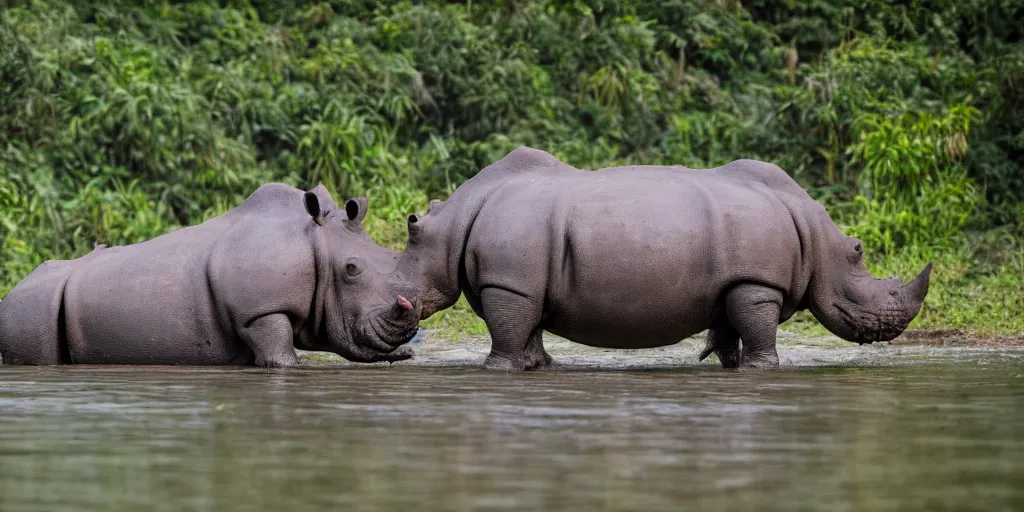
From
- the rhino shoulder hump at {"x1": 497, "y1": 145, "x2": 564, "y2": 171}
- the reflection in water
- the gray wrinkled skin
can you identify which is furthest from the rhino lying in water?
the reflection in water

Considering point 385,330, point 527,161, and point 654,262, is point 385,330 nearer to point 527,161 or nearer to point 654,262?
point 527,161

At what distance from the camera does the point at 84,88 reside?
48.1 feet

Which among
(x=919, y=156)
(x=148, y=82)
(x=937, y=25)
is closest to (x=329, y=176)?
(x=148, y=82)

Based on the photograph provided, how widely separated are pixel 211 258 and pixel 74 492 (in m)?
4.79

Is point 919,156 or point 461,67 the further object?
point 461,67

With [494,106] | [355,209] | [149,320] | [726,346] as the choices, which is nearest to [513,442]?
[726,346]

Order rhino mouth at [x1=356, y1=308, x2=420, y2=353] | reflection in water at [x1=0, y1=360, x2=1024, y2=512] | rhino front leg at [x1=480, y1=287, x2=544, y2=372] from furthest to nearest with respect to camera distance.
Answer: rhino mouth at [x1=356, y1=308, x2=420, y2=353] < rhino front leg at [x1=480, y1=287, x2=544, y2=372] < reflection in water at [x1=0, y1=360, x2=1024, y2=512]

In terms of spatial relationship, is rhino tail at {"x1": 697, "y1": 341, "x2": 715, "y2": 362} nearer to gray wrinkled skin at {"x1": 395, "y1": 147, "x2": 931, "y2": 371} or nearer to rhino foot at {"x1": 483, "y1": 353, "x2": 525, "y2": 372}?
gray wrinkled skin at {"x1": 395, "y1": 147, "x2": 931, "y2": 371}

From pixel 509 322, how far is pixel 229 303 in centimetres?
164

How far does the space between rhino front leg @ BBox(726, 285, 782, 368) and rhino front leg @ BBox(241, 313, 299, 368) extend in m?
2.44

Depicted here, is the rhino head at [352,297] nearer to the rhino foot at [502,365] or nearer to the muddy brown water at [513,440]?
the rhino foot at [502,365]

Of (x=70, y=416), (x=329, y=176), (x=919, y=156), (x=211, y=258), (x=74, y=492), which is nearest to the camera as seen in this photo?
(x=74, y=492)

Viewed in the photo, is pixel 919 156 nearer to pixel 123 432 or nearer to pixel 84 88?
pixel 84 88

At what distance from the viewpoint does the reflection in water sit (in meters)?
4.20
